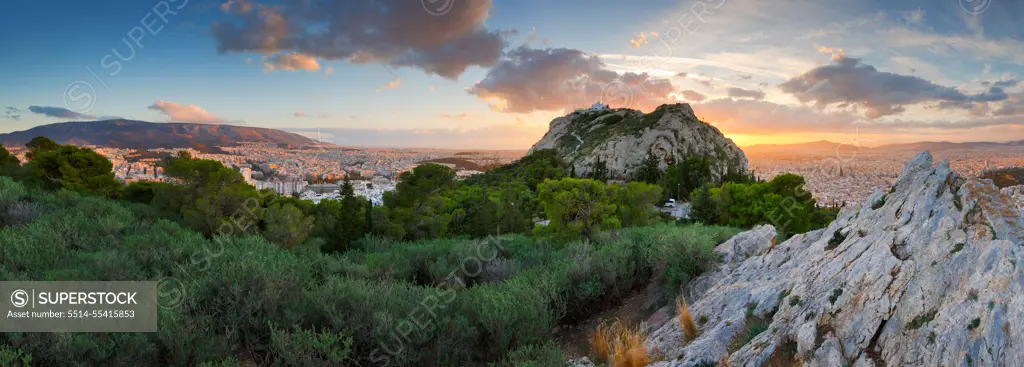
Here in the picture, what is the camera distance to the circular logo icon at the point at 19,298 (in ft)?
18.2

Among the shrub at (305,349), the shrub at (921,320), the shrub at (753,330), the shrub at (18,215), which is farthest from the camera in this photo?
the shrub at (18,215)

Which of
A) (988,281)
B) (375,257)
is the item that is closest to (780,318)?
(988,281)

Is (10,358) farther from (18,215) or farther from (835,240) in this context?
(18,215)

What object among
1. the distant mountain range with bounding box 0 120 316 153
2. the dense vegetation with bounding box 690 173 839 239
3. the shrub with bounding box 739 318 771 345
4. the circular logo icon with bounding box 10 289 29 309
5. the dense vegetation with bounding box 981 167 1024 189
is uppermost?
the distant mountain range with bounding box 0 120 316 153

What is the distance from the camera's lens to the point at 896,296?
4.58 metres

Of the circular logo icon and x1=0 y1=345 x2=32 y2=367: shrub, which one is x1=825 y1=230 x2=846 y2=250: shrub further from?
the circular logo icon

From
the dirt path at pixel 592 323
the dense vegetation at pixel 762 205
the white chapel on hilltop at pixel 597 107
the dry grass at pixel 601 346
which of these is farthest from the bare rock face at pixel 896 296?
the white chapel on hilltop at pixel 597 107

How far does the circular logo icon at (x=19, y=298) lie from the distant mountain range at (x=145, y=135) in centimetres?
4344

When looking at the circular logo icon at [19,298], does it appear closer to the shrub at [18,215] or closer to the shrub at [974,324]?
the shrub at [18,215]

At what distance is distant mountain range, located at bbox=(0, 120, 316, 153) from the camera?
51.7m

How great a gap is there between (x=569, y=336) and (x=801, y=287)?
12.7 feet

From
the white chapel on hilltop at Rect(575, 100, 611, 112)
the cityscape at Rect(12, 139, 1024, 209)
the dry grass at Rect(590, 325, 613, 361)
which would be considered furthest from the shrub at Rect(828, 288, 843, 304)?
the white chapel on hilltop at Rect(575, 100, 611, 112)

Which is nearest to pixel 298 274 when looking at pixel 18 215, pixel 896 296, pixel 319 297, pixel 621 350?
pixel 319 297

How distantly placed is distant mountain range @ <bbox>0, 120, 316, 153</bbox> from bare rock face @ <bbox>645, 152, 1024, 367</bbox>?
1994 inches
